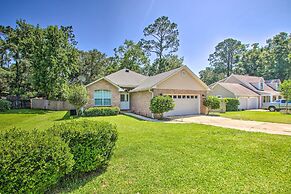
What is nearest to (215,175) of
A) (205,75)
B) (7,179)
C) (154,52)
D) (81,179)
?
(81,179)

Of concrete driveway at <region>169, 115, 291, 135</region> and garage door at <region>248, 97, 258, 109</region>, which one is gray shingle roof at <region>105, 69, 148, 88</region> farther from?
garage door at <region>248, 97, 258, 109</region>

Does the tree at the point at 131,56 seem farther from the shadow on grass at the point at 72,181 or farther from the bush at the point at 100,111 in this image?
the shadow on grass at the point at 72,181

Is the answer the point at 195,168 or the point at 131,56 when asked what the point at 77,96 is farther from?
the point at 131,56

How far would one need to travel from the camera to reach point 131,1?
39.7ft

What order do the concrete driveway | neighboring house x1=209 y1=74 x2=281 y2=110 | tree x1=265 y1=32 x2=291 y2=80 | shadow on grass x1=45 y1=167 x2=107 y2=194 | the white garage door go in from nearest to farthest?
shadow on grass x1=45 y1=167 x2=107 y2=194 < the concrete driveway < the white garage door < neighboring house x1=209 y1=74 x2=281 y2=110 < tree x1=265 y1=32 x2=291 y2=80

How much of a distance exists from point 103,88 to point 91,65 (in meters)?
18.5

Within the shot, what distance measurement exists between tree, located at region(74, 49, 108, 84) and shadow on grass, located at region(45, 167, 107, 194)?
32.3 m

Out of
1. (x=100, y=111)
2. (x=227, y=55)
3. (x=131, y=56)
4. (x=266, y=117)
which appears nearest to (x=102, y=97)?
(x=100, y=111)

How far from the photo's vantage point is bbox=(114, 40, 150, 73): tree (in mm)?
37719

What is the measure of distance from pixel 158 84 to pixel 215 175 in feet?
40.9

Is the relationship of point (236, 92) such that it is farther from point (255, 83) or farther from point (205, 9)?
point (205, 9)

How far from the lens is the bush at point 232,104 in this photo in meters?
24.0

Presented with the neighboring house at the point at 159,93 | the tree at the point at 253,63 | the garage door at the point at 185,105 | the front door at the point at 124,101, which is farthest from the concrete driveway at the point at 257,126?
the tree at the point at 253,63

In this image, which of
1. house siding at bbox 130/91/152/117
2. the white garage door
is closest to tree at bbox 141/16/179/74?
the white garage door
